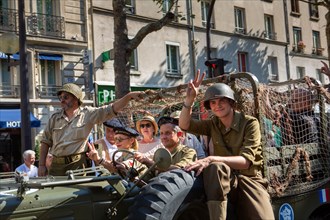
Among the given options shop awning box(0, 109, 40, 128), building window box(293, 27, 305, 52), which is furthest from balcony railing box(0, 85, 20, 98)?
building window box(293, 27, 305, 52)

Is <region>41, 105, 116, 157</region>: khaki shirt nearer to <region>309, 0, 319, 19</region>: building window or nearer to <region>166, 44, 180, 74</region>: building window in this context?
<region>166, 44, 180, 74</region>: building window

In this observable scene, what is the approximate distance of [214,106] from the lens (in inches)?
176

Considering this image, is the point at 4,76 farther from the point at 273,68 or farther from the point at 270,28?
the point at 270,28

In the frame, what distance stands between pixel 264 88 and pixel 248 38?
25.1 meters

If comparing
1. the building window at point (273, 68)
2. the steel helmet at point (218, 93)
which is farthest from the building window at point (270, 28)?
the steel helmet at point (218, 93)

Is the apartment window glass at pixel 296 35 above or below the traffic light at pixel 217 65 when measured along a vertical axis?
above

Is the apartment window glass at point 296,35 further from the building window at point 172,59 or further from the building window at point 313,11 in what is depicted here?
the building window at point 172,59

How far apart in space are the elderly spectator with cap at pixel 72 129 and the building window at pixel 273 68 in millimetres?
26502

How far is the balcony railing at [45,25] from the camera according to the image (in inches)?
797

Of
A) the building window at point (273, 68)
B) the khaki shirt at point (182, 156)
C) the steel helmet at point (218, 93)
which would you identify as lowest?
the khaki shirt at point (182, 156)

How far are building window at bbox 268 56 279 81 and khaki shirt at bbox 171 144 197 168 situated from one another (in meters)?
27.1

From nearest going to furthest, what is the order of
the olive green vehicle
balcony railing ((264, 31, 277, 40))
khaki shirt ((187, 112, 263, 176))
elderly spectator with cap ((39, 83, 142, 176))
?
the olive green vehicle
khaki shirt ((187, 112, 263, 176))
elderly spectator with cap ((39, 83, 142, 176))
balcony railing ((264, 31, 277, 40))

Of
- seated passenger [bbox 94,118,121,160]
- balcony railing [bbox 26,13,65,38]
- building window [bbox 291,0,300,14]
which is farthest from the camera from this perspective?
building window [bbox 291,0,300,14]

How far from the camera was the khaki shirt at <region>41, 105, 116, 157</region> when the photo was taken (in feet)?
18.2
